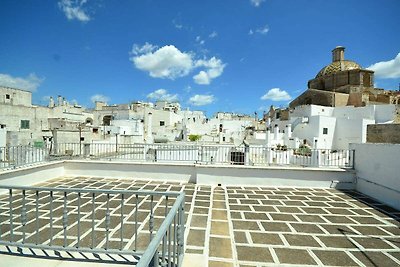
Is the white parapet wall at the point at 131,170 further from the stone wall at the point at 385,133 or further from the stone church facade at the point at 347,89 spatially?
the stone church facade at the point at 347,89

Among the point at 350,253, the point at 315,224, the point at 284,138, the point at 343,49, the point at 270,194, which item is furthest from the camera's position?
the point at 343,49

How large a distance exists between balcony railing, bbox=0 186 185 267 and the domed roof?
1690 inches

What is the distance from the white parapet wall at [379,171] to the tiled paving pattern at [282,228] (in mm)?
326

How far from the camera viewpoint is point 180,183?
25.5ft

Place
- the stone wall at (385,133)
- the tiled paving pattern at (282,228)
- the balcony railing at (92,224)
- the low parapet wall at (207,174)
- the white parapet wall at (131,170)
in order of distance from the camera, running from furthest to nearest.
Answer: the stone wall at (385,133)
the white parapet wall at (131,170)
the low parapet wall at (207,174)
the tiled paving pattern at (282,228)
the balcony railing at (92,224)

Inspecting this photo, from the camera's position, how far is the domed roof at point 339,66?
36938 mm

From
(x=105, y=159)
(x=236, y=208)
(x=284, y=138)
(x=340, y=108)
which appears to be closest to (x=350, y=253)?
(x=236, y=208)

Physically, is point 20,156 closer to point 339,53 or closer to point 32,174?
point 32,174

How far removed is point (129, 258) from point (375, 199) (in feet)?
23.0

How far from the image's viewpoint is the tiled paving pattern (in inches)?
130

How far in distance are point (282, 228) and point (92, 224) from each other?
352 cm

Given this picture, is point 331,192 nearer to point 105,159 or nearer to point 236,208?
point 236,208

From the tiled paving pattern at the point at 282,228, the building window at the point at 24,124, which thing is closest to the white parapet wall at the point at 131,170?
the tiled paving pattern at the point at 282,228

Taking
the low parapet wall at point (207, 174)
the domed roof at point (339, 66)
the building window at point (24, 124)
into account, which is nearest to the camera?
the low parapet wall at point (207, 174)
